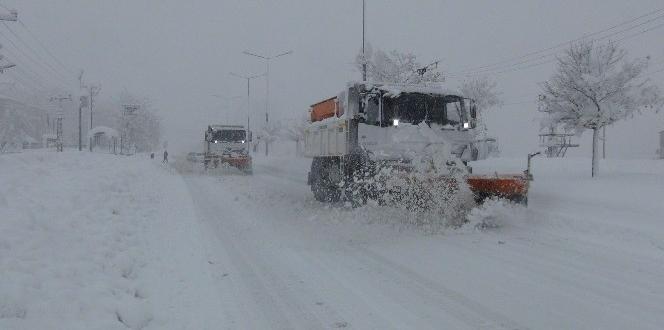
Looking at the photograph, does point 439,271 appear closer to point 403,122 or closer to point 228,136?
point 403,122

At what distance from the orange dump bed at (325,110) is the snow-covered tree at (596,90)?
8.60 meters

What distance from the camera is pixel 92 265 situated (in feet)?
16.8

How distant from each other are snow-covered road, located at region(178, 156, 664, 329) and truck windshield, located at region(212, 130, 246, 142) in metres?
17.8

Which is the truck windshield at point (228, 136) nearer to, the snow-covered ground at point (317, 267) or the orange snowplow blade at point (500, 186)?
the snow-covered ground at point (317, 267)

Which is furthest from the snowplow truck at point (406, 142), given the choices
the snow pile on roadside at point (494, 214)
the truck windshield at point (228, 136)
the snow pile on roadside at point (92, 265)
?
the truck windshield at point (228, 136)

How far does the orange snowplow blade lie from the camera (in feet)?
28.3

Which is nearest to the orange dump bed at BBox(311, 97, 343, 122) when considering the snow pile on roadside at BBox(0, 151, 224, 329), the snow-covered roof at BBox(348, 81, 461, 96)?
the snow-covered roof at BBox(348, 81, 461, 96)

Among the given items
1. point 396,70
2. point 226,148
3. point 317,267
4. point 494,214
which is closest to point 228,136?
point 226,148

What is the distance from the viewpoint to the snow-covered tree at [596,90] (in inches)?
621

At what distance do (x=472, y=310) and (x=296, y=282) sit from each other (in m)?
1.88

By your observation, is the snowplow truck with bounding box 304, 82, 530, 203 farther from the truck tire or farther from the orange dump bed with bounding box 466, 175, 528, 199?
the truck tire

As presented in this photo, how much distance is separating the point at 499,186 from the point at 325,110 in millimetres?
5507

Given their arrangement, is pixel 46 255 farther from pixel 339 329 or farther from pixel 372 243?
pixel 372 243

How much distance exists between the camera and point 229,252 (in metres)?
6.72
